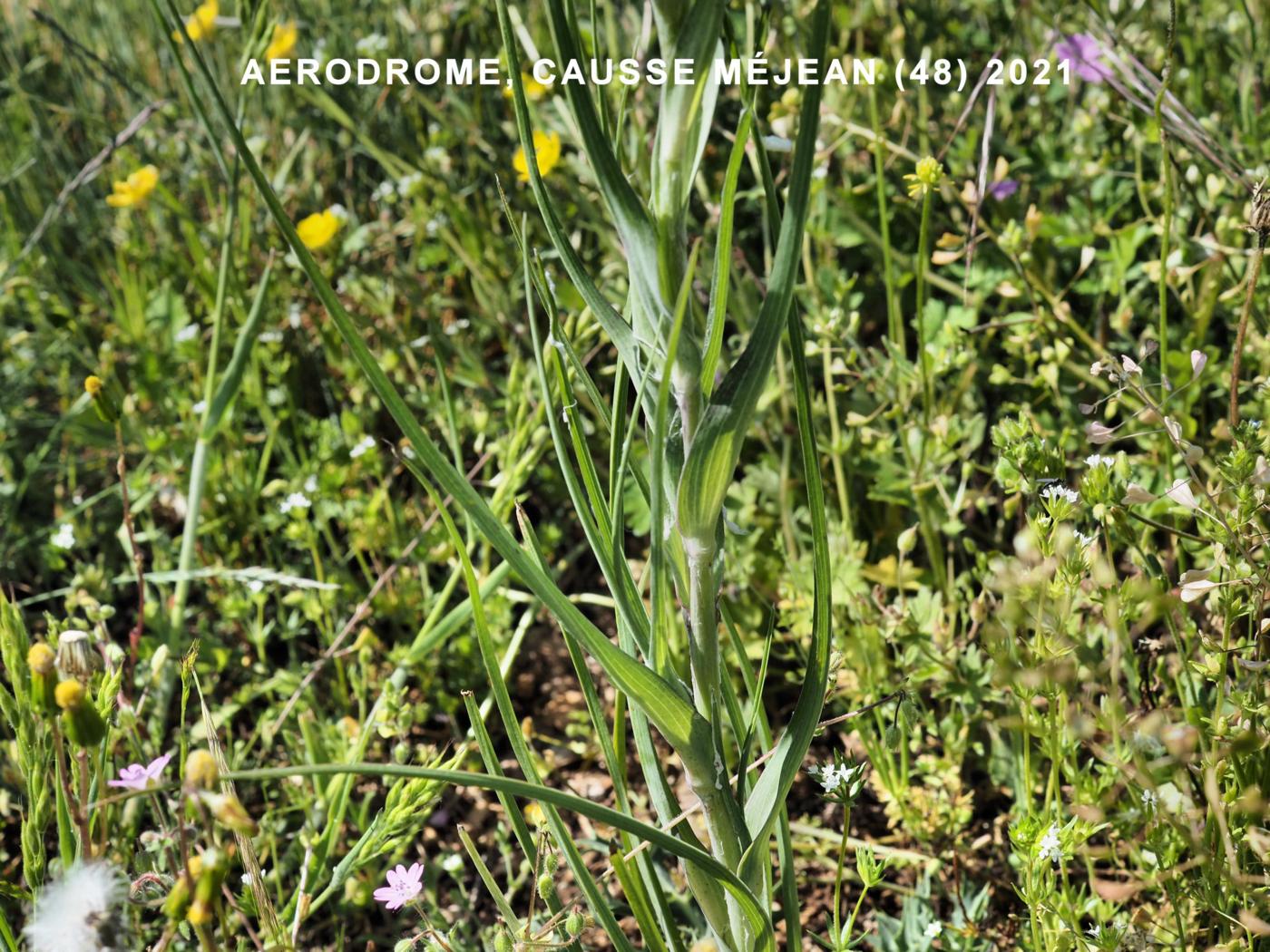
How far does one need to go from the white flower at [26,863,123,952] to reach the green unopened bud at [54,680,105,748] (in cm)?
8

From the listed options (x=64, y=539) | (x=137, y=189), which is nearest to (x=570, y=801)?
(x=64, y=539)

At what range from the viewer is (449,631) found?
138 centimetres

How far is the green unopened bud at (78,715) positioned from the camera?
0.63 m

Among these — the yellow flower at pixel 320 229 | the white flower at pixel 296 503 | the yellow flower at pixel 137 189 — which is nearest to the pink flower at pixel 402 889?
the white flower at pixel 296 503

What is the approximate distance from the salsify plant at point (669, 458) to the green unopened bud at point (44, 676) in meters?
0.13

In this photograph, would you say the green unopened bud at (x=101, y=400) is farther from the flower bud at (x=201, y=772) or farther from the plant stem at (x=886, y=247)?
the plant stem at (x=886, y=247)

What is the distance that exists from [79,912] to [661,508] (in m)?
0.41

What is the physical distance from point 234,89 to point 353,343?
8.27 ft

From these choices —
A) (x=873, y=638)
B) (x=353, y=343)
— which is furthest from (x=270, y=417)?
(x=353, y=343)

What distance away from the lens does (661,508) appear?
75 centimetres

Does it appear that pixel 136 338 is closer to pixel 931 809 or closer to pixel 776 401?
pixel 776 401

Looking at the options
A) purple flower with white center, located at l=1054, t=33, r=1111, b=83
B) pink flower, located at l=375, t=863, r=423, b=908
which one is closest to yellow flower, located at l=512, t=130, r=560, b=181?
purple flower with white center, located at l=1054, t=33, r=1111, b=83

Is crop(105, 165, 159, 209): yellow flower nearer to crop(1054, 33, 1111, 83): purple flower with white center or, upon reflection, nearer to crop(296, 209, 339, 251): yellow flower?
crop(296, 209, 339, 251): yellow flower

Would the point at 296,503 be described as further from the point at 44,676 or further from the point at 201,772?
the point at 201,772
